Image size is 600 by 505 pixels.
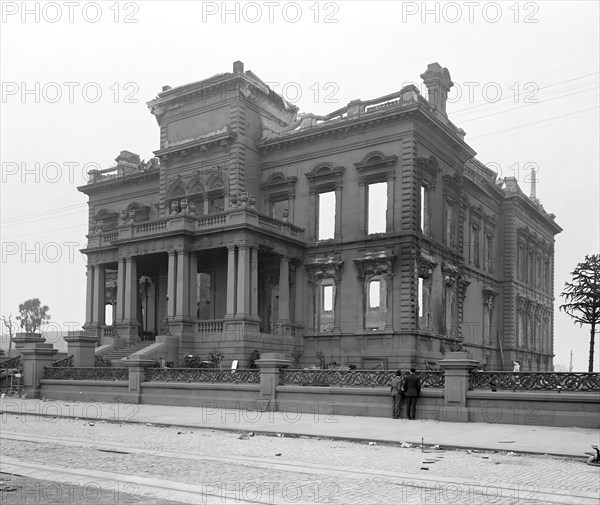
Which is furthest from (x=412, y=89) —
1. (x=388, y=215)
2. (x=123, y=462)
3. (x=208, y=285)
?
(x=123, y=462)

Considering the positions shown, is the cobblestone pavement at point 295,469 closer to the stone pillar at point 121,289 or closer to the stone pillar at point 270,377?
the stone pillar at point 270,377

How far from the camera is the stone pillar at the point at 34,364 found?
30953 mm

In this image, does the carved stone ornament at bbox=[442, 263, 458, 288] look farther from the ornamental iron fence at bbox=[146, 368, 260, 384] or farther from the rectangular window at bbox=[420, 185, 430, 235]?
the ornamental iron fence at bbox=[146, 368, 260, 384]

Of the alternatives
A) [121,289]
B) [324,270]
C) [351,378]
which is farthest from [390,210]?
[351,378]

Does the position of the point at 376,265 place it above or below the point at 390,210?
below

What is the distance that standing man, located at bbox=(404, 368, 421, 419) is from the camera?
20.8m

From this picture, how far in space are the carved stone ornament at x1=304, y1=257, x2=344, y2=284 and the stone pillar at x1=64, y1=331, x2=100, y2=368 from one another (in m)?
11.9

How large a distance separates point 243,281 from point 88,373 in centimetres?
872

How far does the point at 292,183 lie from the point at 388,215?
241 inches

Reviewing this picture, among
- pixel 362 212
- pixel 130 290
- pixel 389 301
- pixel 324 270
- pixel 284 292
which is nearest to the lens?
pixel 389 301

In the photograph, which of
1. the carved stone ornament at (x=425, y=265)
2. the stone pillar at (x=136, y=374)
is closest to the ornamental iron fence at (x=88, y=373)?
the stone pillar at (x=136, y=374)

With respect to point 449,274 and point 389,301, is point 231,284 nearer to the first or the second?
point 389,301

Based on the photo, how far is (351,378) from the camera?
2266cm

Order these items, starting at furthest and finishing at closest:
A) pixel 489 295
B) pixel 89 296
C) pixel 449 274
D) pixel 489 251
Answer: pixel 489 251 < pixel 489 295 < pixel 89 296 < pixel 449 274
